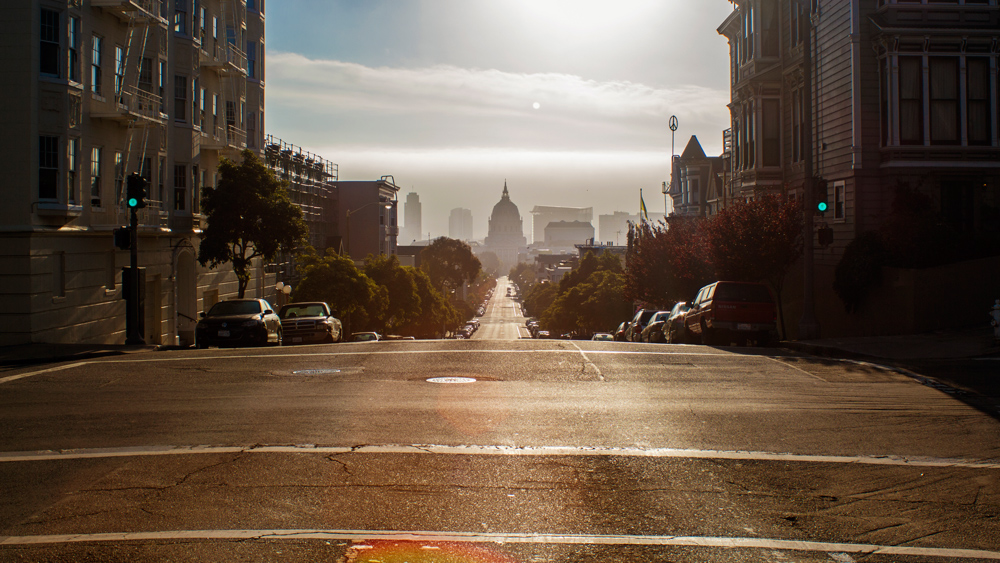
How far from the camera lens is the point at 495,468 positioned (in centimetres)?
826

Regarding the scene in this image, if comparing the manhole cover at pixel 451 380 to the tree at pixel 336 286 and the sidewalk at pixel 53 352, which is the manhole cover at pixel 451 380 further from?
the tree at pixel 336 286

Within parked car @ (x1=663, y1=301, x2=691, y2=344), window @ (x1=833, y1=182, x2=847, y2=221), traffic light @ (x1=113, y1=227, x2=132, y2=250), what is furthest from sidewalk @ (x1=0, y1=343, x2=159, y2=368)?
window @ (x1=833, y1=182, x2=847, y2=221)

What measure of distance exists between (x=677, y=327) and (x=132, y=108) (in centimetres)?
2054

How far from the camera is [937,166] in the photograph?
85.4 ft

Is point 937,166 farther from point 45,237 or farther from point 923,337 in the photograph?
point 45,237

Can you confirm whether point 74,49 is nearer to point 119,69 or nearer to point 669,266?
point 119,69

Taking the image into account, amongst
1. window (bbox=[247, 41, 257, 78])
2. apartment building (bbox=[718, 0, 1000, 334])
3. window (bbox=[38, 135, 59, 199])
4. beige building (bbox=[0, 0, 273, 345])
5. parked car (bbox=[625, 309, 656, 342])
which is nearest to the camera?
beige building (bbox=[0, 0, 273, 345])

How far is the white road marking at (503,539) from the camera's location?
6.19 meters

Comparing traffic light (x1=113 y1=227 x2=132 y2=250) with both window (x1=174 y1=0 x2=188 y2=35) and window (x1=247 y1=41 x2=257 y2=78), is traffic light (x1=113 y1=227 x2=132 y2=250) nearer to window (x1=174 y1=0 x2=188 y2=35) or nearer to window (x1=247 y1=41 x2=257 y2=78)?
window (x1=174 y1=0 x2=188 y2=35)

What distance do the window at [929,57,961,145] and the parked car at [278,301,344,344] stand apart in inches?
836

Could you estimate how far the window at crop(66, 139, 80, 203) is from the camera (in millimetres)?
24359

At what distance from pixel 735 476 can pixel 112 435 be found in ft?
24.0

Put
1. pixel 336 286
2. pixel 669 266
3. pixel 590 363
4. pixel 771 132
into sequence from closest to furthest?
1. pixel 590 363
2. pixel 771 132
3. pixel 669 266
4. pixel 336 286

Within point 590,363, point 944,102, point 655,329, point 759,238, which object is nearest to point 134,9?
point 590,363
